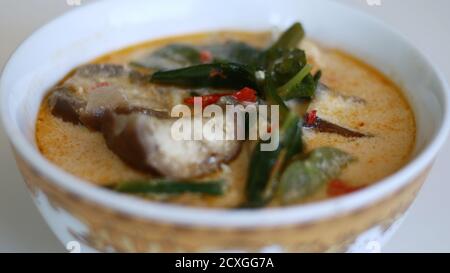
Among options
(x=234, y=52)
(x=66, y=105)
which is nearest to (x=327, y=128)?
(x=234, y=52)

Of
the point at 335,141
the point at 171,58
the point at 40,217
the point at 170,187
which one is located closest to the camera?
the point at 170,187

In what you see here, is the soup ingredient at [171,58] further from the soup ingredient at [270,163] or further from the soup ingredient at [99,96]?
the soup ingredient at [270,163]

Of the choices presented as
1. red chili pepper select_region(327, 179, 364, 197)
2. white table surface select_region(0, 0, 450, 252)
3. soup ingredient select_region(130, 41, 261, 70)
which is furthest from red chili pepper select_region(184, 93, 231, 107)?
white table surface select_region(0, 0, 450, 252)

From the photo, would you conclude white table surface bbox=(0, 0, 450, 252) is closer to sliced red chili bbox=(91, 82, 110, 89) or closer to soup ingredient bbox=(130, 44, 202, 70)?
sliced red chili bbox=(91, 82, 110, 89)

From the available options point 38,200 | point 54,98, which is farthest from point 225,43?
point 38,200

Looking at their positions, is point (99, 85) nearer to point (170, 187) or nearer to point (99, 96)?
point (99, 96)

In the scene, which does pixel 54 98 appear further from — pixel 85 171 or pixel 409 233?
pixel 409 233

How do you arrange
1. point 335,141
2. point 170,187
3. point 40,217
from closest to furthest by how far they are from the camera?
point 170,187 < point 335,141 < point 40,217
